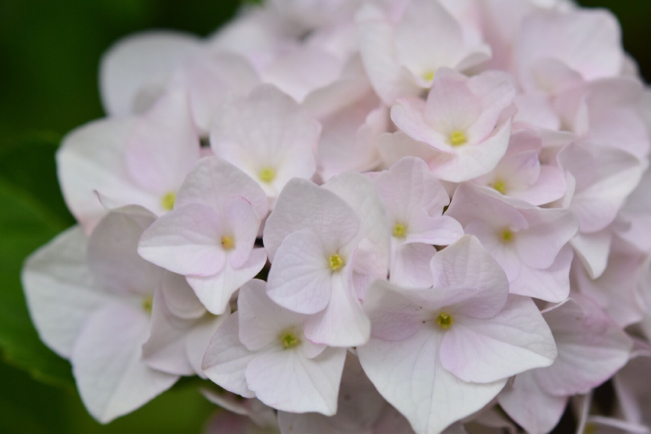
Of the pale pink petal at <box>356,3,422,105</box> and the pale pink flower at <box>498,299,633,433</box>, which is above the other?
the pale pink petal at <box>356,3,422,105</box>

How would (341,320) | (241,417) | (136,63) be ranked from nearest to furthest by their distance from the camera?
(341,320) < (241,417) < (136,63)

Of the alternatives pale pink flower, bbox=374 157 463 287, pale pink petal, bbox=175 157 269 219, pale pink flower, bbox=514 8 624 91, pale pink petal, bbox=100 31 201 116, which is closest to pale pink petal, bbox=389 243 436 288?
pale pink flower, bbox=374 157 463 287

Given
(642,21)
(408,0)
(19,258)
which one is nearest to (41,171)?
(19,258)

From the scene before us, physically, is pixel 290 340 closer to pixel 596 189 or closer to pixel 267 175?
pixel 267 175

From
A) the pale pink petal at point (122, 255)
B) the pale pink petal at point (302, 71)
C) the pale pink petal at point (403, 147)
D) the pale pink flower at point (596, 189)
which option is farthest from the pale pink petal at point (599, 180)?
the pale pink petal at point (122, 255)

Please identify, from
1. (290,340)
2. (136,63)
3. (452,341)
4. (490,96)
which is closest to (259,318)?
(290,340)

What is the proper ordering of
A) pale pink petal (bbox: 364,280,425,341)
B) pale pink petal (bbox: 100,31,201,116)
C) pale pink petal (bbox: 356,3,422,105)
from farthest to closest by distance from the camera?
pale pink petal (bbox: 100,31,201,116), pale pink petal (bbox: 356,3,422,105), pale pink petal (bbox: 364,280,425,341)

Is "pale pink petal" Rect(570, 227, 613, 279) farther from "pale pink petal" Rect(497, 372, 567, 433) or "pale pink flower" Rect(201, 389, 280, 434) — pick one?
"pale pink flower" Rect(201, 389, 280, 434)
